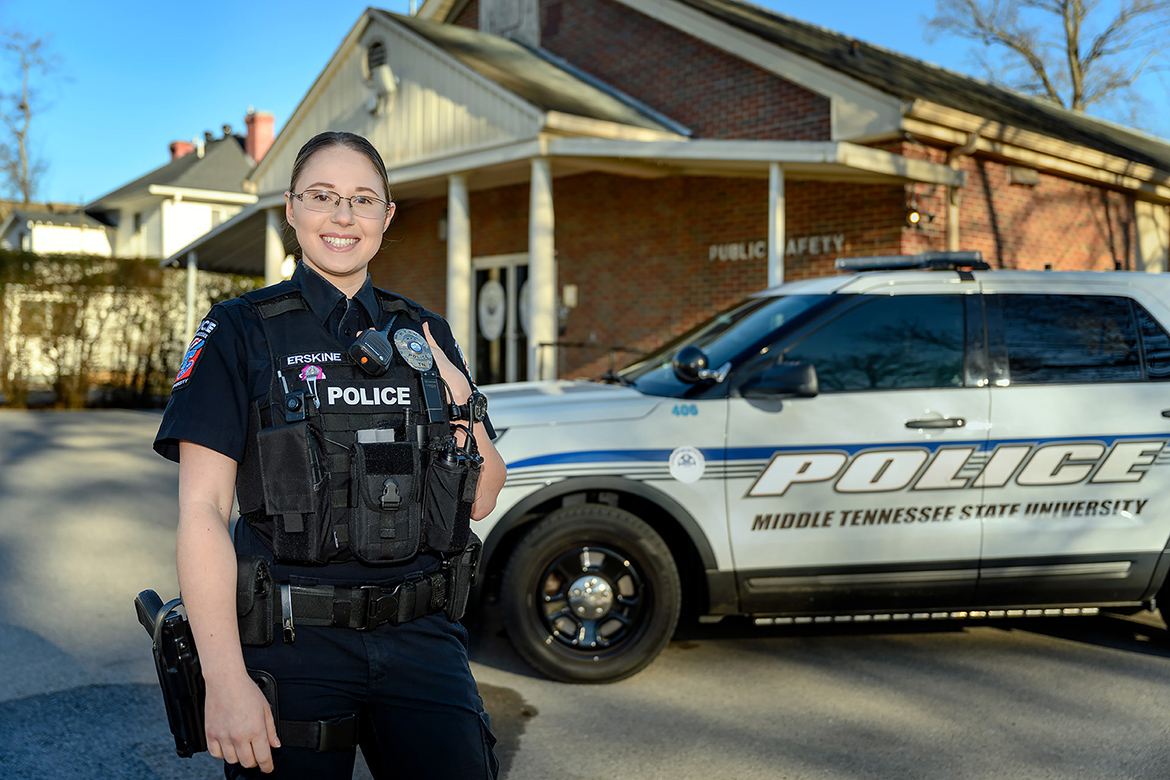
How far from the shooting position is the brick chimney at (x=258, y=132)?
41.3 meters

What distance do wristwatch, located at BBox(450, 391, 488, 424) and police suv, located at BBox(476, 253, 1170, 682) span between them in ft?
7.97

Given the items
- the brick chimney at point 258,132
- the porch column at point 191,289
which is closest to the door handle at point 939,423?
the porch column at point 191,289

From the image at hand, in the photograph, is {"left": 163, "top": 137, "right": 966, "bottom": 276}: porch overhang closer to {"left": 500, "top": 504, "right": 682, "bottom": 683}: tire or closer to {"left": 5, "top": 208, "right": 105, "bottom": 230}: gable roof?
{"left": 500, "top": 504, "right": 682, "bottom": 683}: tire

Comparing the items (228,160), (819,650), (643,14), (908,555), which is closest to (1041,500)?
(908,555)

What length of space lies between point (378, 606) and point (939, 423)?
3.37 m

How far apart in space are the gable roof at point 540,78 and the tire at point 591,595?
7.64 metres

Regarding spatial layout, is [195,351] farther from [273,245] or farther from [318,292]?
[273,245]

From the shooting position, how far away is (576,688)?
4539mm

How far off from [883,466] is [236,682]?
3422 millimetres

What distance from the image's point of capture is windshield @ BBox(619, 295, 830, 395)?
4.82 meters

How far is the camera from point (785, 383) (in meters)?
4.49

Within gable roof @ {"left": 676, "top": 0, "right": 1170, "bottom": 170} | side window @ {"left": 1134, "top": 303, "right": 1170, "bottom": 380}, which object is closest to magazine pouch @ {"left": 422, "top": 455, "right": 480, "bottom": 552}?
side window @ {"left": 1134, "top": 303, "right": 1170, "bottom": 380}

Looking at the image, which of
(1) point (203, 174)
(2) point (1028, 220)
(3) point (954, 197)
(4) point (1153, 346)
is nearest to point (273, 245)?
(3) point (954, 197)

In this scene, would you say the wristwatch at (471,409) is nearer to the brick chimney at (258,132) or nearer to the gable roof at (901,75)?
the gable roof at (901,75)
